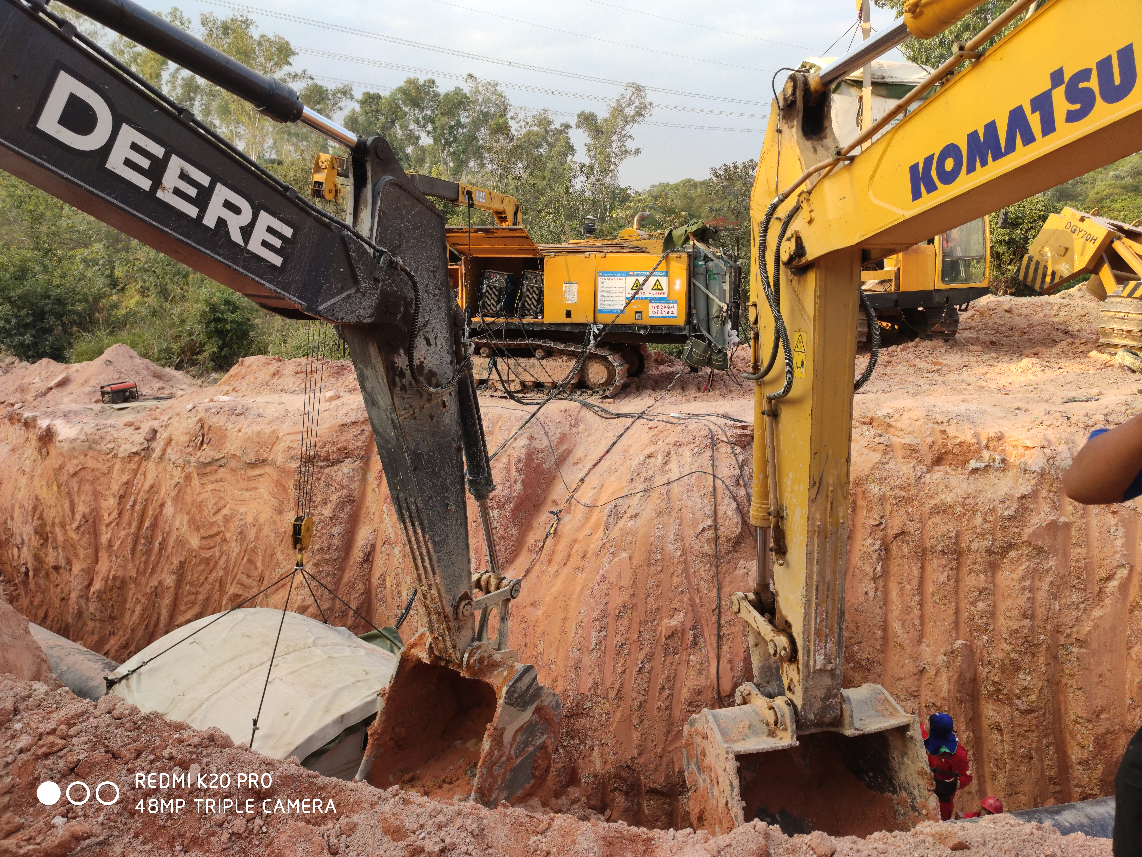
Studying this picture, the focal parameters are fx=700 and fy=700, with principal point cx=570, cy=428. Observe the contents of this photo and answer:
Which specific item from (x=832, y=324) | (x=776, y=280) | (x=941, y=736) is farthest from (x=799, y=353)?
(x=941, y=736)

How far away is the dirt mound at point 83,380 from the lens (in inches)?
470

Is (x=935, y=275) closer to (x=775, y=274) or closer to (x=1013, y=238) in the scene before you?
(x=1013, y=238)

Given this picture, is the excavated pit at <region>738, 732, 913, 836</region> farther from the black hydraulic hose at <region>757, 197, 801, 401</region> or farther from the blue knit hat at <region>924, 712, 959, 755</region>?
the black hydraulic hose at <region>757, 197, 801, 401</region>

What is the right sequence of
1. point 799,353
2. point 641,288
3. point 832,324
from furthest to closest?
point 641,288 → point 799,353 → point 832,324

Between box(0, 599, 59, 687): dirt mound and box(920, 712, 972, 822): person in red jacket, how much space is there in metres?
4.93

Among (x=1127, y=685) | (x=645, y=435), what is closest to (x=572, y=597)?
(x=645, y=435)

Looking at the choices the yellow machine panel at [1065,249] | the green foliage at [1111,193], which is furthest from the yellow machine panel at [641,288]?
the green foliage at [1111,193]

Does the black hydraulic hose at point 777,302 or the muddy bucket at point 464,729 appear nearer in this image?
the black hydraulic hose at point 777,302

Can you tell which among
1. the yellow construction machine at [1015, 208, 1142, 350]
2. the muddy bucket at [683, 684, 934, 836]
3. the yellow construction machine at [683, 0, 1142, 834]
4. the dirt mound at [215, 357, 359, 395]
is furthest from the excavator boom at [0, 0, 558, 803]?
the yellow construction machine at [1015, 208, 1142, 350]

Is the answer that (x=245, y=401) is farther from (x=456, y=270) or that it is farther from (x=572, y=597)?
(x=572, y=597)

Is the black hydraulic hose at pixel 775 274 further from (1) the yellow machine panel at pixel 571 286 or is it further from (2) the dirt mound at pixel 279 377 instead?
(2) the dirt mound at pixel 279 377

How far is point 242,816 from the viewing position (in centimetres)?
218

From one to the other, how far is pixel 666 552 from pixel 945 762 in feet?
8.69

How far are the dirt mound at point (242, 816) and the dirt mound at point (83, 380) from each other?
1102 centimetres
